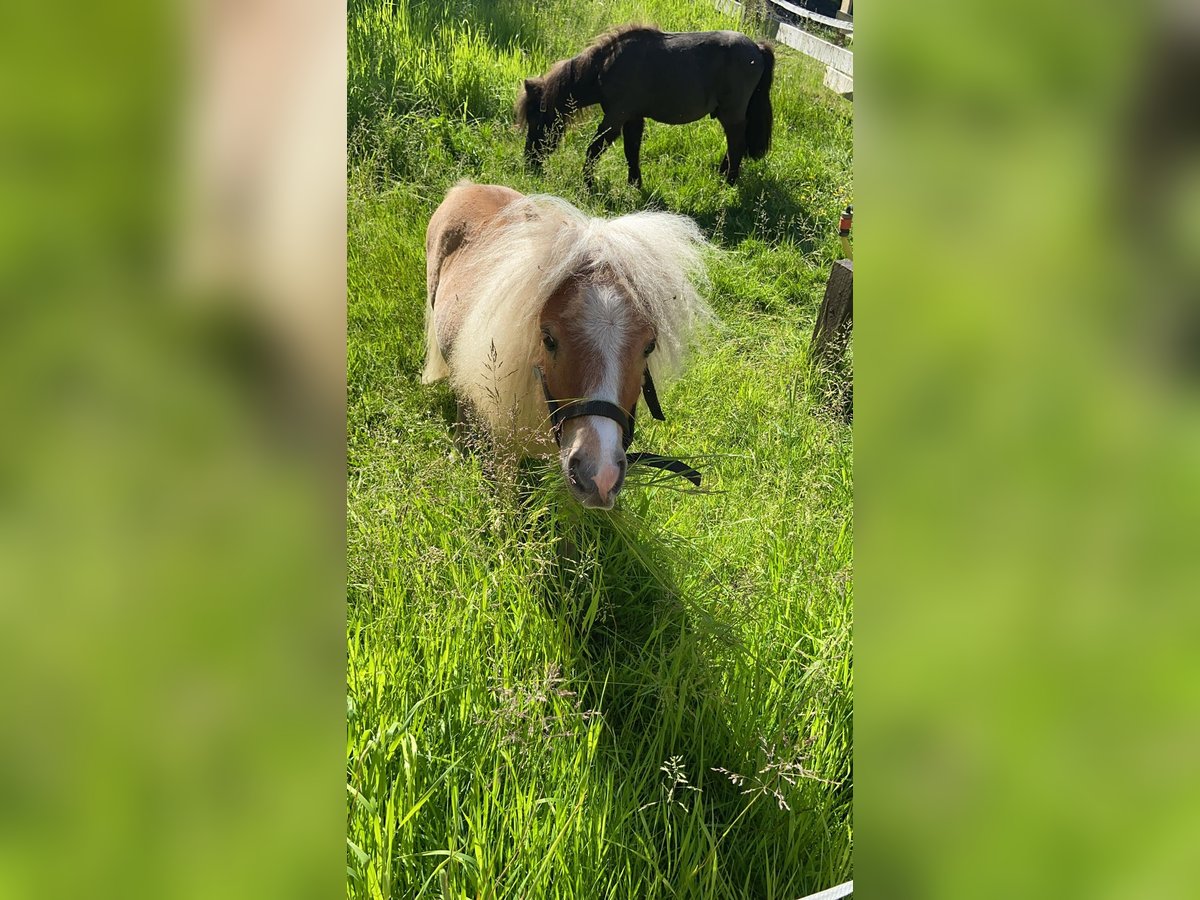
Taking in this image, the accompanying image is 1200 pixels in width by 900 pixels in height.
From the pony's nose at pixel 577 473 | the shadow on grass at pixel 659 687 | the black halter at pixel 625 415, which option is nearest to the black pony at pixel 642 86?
the black halter at pixel 625 415

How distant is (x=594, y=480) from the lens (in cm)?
100

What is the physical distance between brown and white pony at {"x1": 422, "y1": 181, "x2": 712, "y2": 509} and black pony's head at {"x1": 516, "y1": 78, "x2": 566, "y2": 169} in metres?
0.07

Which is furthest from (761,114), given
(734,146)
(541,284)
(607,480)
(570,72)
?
(607,480)

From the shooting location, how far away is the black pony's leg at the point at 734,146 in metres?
1.15

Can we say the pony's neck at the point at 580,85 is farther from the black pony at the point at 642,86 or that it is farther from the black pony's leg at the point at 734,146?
the black pony's leg at the point at 734,146

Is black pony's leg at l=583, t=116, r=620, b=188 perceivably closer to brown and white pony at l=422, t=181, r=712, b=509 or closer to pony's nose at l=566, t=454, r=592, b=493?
brown and white pony at l=422, t=181, r=712, b=509

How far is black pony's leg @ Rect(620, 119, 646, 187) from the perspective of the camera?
3.55 ft

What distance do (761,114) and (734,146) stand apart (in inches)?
2.3
